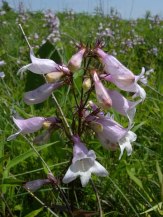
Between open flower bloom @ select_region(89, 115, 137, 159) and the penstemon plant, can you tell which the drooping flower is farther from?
open flower bloom @ select_region(89, 115, 137, 159)

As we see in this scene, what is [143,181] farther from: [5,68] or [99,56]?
[5,68]

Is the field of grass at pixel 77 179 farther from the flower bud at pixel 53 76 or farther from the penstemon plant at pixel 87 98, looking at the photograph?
the flower bud at pixel 53 76

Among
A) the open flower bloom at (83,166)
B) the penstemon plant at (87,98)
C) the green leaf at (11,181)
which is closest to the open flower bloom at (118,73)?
the penstemon plant at (87,98)

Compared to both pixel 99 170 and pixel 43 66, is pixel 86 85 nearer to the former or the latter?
pixel 43 66

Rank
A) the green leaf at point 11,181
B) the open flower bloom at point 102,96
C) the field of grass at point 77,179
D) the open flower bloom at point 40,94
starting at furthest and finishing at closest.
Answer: the field of grass at point 77,179 → the green leaf at point 11,181 → the open flower bloom at point 40,94 → the open flower bloom at point 102,96

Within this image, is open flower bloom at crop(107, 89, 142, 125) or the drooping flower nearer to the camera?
the drooping flower

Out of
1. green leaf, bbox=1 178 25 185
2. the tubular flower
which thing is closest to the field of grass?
green leaf, bbox=1 178 25 185
